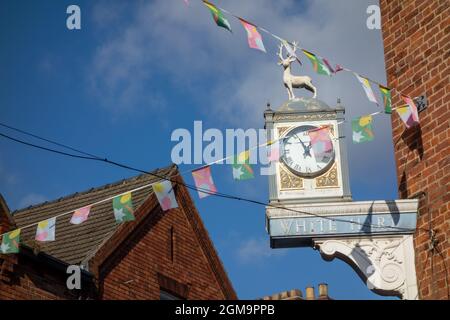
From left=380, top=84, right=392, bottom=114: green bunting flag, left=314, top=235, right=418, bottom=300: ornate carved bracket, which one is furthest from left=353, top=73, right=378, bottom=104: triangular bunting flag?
left=314, top=235, right=418, bottom=300: ornate carved bracket

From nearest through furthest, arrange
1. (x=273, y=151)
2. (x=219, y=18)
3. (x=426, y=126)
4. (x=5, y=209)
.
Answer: (x=273, y=151) → (x=426, y=126) → (x=219, y=18) → (x=5, y=209)

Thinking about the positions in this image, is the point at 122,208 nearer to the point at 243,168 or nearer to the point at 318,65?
the point at 243,168

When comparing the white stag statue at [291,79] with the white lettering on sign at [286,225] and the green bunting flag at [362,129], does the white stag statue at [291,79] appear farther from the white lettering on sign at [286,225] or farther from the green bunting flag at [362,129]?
the white lettering on sign at [286,225]

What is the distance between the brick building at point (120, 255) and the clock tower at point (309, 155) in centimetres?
A: 652

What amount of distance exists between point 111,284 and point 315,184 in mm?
7851

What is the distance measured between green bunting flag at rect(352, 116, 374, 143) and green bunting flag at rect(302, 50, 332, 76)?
2.51 ft

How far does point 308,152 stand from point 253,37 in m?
1.69

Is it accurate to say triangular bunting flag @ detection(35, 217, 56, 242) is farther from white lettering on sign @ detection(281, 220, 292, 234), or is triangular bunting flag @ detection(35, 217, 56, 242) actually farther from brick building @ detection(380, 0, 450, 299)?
brick building @ detection(380, 0, 450, 299)

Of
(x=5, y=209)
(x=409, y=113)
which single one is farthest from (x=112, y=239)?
(x=409, y=113)

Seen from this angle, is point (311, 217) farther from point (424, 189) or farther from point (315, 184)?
point (424, 189)

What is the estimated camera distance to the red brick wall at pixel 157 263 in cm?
1945

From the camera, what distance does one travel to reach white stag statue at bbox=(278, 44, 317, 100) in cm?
1325

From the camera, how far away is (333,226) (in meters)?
12.0
